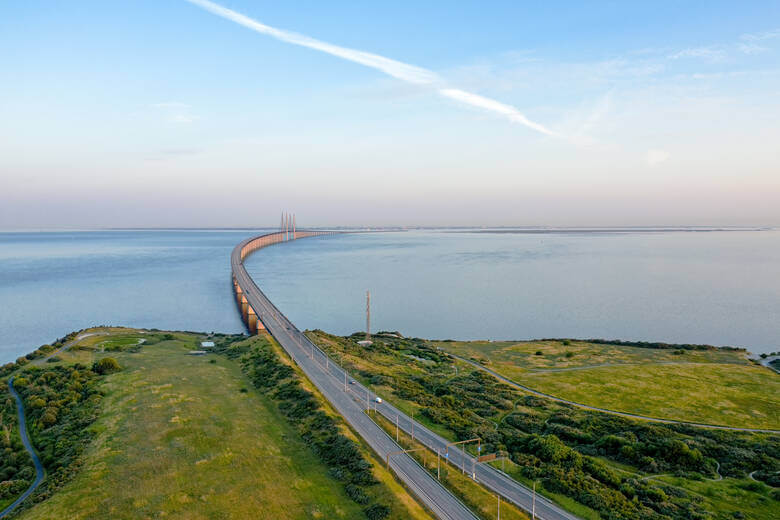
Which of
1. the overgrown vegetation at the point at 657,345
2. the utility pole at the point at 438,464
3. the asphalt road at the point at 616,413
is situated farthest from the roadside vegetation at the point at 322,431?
the overgrown vegetation at the point at 657,345

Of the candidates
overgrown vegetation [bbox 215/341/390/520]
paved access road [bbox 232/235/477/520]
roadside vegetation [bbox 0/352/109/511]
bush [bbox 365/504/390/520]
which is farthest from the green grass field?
roadside vegetation [bbox 0/352/109/511]

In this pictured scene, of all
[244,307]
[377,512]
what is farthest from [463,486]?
[244,307]

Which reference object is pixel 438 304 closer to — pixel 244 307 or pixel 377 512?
pixel 244 307

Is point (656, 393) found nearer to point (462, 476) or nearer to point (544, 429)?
point (544, 429)

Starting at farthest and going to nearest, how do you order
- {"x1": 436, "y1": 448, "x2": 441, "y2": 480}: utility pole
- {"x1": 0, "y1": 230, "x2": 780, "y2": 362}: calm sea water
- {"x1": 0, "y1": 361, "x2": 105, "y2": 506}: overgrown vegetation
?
{"x1": 0, "y1": 230, "x2": 780, "y2": 362}: calm sea water
{"x1": 0, "y1": 361, "x2": 105, "y2": 506}: overgrown vegetation
{"x1": 436, "y1": 448, "x2": 441, "y2": 480}: utility pole

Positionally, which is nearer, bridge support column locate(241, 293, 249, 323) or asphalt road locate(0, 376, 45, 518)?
asphalt road locate(0, 376, 45, 518)

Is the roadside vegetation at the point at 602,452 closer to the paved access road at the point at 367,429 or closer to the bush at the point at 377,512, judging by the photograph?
the paved access road at the point at 367,429

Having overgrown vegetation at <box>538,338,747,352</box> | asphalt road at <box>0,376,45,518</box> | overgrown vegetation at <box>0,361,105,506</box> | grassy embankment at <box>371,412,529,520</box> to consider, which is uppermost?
grassy embankment at <box>371,412,529,520</box>

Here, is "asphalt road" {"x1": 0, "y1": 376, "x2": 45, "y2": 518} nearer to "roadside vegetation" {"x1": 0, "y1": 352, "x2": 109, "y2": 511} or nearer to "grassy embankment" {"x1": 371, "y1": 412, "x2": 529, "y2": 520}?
"roadside vegetation" {"x1": 0, "y1": 352, "x2": 109, "y2": 511}
